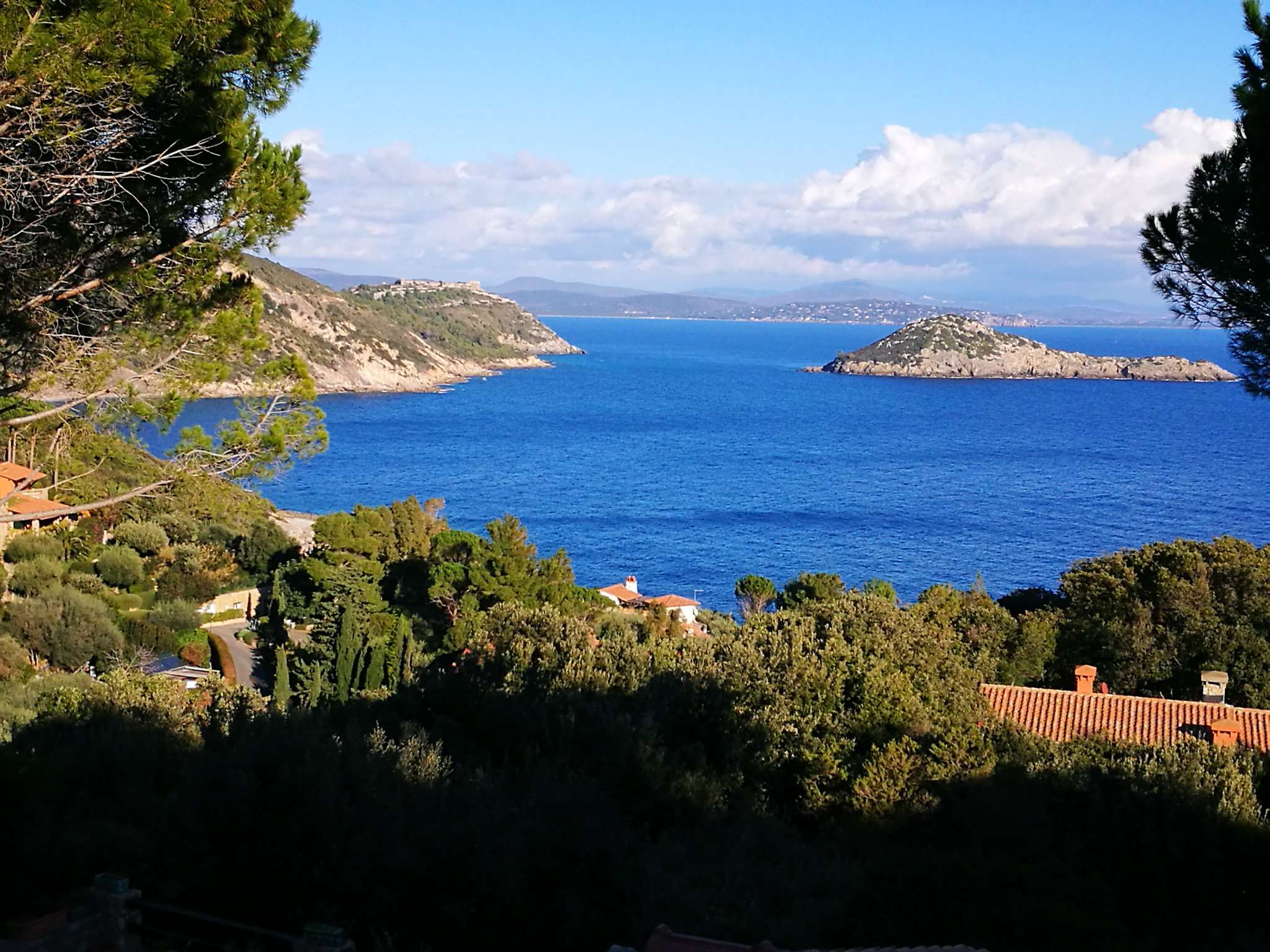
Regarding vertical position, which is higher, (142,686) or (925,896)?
(925,896)

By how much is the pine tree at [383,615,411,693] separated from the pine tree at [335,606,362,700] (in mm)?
629

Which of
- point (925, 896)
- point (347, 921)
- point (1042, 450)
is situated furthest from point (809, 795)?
point (1042, 450)

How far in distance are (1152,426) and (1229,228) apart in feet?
292

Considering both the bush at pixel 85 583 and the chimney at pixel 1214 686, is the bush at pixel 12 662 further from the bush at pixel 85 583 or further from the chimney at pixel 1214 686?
the chimney at pixel 1214 686

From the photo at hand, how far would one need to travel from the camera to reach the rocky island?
463 feet

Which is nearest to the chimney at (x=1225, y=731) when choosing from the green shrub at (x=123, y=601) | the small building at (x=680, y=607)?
the small building at (x=680, y=607)

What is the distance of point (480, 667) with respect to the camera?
12.0m

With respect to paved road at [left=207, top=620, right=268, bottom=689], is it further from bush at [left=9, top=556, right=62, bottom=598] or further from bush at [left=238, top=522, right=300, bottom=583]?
bush at [left=9, top=556, right=62, bottom=598]

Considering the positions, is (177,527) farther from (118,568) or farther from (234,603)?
(118,568)

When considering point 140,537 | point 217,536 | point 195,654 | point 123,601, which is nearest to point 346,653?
point 195,654

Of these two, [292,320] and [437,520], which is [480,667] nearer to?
[437,520]

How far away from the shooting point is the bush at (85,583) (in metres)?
23.7

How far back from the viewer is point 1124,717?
13297 mm

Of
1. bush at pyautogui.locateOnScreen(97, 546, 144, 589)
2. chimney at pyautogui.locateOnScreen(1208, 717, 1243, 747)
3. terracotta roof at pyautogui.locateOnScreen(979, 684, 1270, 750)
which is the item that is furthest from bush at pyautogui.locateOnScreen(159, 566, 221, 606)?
chimney at pyautogui.locateOnScreen(1208, 717, 1243, 747)
